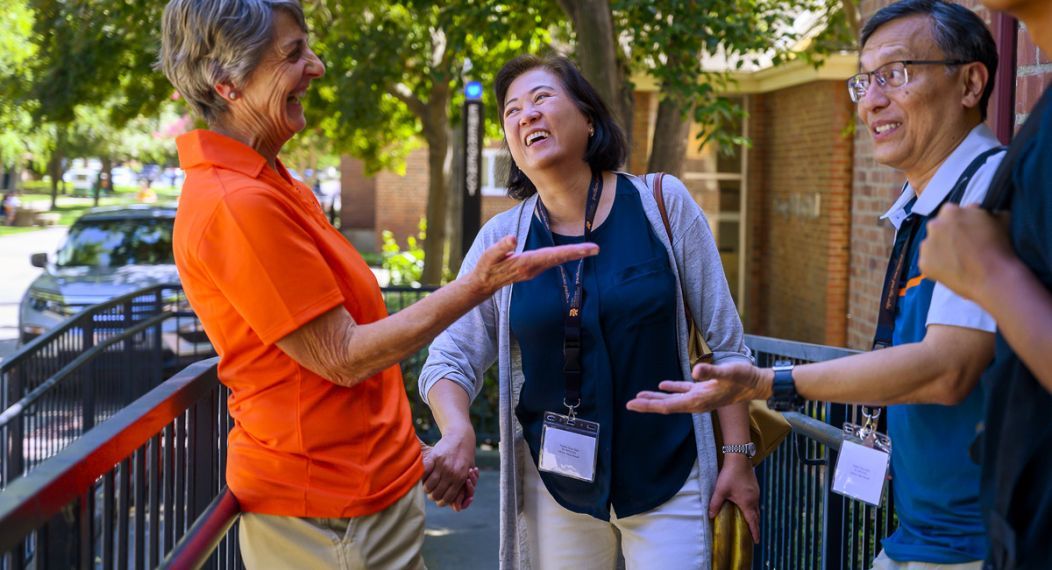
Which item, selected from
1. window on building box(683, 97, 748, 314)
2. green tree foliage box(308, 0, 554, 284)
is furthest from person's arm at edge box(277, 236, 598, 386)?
window on building box(683, 97, 748, 314)

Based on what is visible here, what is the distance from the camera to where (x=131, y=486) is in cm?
270

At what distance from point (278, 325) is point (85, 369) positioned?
221 inches

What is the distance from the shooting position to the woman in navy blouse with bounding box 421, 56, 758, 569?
9.78 ft

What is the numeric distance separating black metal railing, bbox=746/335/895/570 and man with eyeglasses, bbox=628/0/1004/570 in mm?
948

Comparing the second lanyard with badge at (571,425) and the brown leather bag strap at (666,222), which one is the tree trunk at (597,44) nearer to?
the brown leather bag strap at (666,222)

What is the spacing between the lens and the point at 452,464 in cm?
298

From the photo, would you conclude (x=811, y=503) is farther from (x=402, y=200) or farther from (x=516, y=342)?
(x=402, y=200)

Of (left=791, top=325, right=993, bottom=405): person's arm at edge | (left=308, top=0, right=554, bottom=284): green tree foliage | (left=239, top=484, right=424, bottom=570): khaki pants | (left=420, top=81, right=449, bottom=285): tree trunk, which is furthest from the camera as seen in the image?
(left=420, top=81, right=449, bottom=285): tree trunk

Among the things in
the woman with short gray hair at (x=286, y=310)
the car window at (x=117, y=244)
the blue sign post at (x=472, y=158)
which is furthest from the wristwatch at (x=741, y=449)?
the car window at (x=117, y=244)

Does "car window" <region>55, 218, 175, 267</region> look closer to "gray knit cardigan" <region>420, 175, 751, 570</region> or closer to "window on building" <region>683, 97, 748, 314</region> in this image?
"window on building" <region>683, 97, 748, 314</region>

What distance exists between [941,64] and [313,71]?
55.6 inches

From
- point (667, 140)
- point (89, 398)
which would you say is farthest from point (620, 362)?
point (667, 140)

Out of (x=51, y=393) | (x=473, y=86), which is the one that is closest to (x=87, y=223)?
(x=473, y=86)

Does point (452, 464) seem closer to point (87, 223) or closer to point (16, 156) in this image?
point (87, 223)
